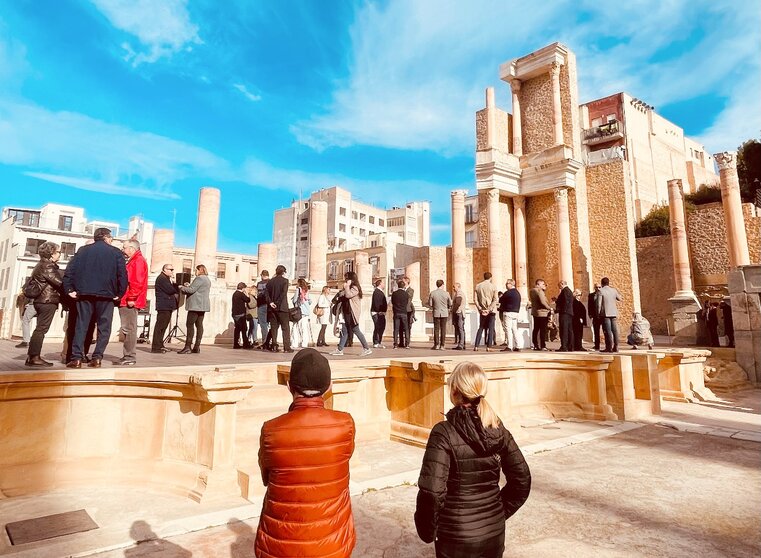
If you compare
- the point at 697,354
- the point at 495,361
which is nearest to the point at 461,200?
the point at 697,354

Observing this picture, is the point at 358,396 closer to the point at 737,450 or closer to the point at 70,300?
the point at 70,300

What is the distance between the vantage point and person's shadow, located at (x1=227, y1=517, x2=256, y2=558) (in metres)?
2.83

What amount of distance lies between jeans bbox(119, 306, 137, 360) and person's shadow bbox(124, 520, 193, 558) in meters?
2.88

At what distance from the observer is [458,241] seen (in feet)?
77.2

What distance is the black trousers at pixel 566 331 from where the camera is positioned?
948 centimetres

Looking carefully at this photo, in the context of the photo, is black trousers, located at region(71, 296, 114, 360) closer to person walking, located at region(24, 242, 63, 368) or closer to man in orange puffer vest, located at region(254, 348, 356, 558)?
person walking, located at region(24, 242, 63, 368)

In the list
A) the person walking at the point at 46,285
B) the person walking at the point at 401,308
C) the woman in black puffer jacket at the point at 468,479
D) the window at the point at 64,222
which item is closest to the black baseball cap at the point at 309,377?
the woman in black puffer jacket at the point at 468,479

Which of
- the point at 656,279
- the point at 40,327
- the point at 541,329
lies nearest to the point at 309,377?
the point at 40,327

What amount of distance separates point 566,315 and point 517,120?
16.6 metres

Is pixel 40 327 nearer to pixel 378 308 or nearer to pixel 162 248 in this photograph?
pixel 378 308

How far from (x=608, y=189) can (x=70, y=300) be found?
2395 centimetres

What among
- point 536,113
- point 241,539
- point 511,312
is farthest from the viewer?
point 536,113

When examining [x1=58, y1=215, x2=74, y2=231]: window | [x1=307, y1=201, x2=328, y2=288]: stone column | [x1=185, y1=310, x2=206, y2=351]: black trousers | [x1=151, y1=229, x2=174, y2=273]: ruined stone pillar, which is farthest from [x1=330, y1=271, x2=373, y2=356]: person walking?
[x1=58, y1=215, x2=74, y2=231]: window

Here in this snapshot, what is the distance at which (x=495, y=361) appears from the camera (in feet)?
21.1
